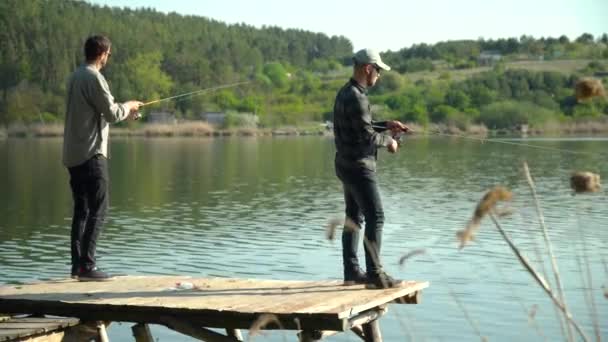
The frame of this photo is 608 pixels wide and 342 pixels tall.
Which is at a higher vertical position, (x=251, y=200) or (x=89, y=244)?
(x=89, y=244)

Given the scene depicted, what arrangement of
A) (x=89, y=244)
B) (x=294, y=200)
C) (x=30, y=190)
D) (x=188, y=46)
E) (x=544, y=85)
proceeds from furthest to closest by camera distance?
(x=188, y=46) → (x=544, y=85) → (x=30, y=190) → (x=294, y=200) → (x=89, y=244)

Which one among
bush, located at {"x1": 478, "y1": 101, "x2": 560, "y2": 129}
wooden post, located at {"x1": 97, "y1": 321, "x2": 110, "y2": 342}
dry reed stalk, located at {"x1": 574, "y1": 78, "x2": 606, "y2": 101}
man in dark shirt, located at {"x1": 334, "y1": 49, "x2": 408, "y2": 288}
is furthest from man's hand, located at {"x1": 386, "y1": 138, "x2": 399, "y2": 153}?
bush, located at {"x1": 478, "y1": 101, "x2": 560, "y2": 129}

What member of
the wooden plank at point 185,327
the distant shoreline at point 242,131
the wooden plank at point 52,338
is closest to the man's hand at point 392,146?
the wooden plank at point 185,327

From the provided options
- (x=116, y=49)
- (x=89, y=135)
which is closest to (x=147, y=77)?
(x=116, y=49)

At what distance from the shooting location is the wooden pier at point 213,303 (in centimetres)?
669

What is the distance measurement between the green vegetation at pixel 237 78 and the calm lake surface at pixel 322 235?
44.3m

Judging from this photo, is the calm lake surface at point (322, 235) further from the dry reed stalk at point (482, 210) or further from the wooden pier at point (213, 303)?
the wooden pier at point (213, 303)

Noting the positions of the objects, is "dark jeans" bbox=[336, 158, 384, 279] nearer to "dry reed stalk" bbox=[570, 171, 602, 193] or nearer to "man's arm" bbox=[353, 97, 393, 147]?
"man's arm" bbox=[353, 97, 393, 147]

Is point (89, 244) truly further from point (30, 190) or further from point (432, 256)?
point (30, 190)

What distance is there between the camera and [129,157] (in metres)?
47.6

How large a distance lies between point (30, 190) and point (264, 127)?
69729mm

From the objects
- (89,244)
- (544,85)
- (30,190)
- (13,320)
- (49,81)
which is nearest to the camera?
(13,320)

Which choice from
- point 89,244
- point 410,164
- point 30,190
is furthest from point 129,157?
point 89,244

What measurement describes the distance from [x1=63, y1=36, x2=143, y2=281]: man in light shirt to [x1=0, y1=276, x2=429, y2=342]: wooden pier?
438 millimetres
